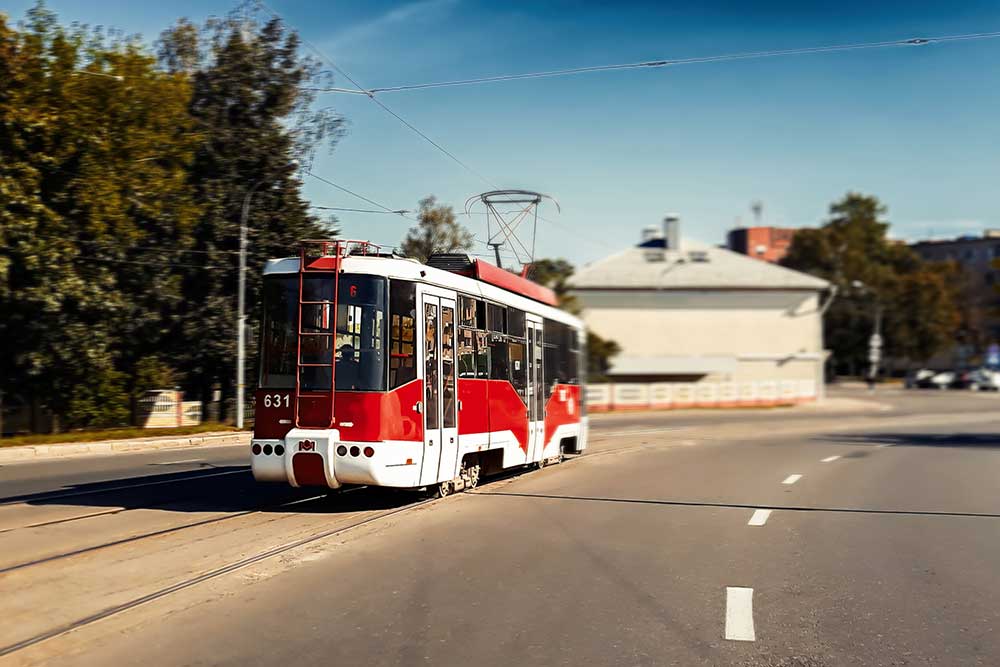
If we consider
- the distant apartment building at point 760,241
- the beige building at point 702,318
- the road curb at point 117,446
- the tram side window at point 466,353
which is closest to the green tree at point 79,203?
the road curb at point 117,446

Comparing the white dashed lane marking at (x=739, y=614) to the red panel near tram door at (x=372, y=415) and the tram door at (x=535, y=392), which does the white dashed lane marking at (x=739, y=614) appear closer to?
the red panel near tram door at (x=372, y=415)

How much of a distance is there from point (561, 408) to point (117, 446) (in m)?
12.2

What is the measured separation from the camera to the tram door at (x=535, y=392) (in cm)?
1761

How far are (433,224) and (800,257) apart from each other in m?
75.4

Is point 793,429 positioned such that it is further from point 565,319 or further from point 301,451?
point 301,451

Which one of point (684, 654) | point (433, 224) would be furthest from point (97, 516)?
point (433, 224)

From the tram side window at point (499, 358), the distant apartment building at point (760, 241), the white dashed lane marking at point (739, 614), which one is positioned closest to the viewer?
the white dashed lane marking at point (739, 614)

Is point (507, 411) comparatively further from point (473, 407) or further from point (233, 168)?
point (233, 168)

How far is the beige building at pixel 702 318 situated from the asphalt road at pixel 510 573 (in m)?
55.8

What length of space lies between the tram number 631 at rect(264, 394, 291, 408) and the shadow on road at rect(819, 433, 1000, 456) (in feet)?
68.1

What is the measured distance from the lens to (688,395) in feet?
182

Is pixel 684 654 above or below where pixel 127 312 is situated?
below

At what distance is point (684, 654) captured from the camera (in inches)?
252

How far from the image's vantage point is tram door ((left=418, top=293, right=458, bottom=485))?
42.0 ft
